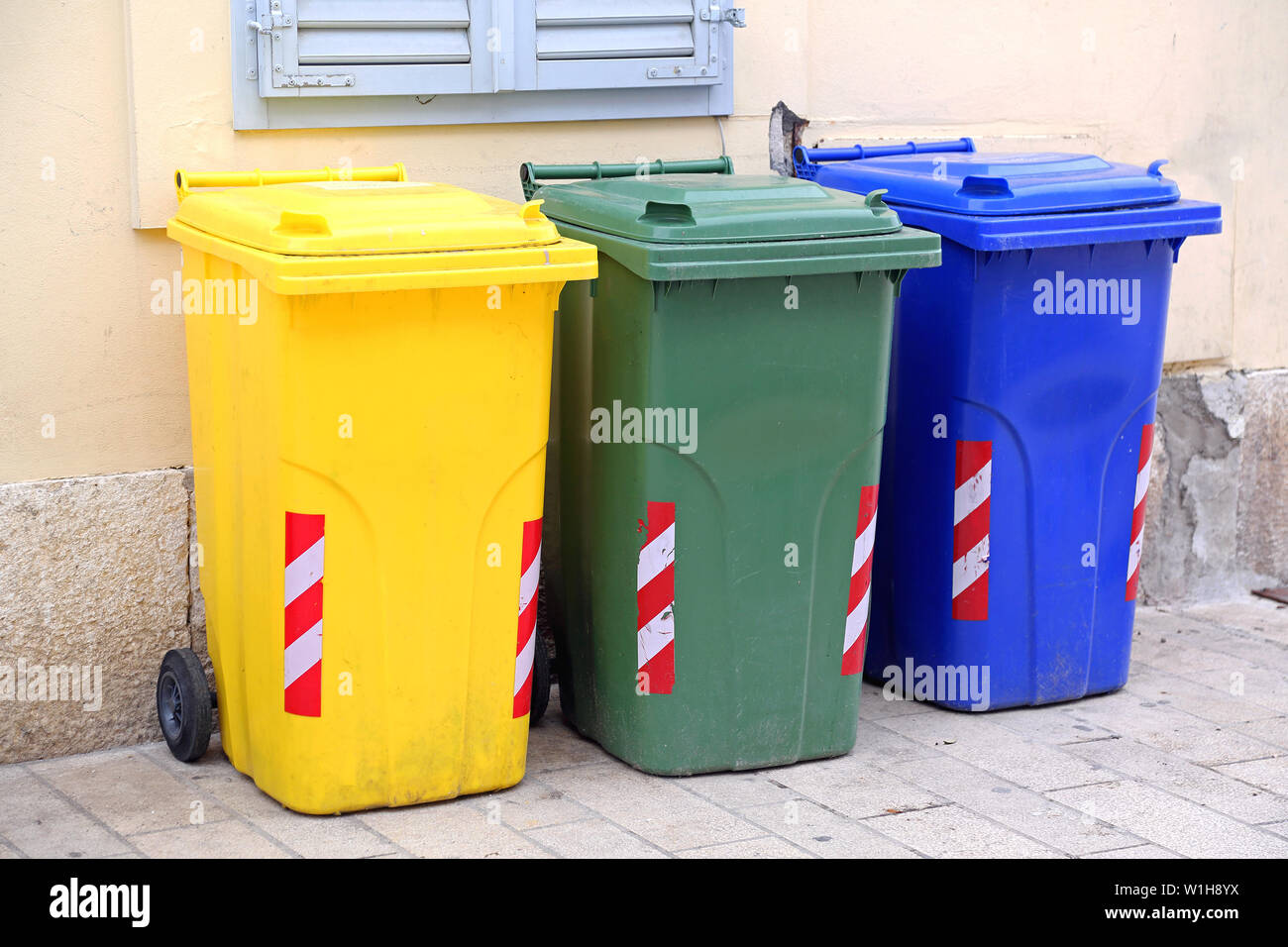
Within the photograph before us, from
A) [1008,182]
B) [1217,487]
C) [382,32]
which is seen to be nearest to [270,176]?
[382,32]

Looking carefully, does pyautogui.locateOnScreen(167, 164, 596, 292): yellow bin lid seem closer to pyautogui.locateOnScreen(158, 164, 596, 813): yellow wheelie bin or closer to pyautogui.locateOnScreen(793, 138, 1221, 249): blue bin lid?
pyautogui.locateOnScreen(158, 164, 596, 813): yellow wheelie bin

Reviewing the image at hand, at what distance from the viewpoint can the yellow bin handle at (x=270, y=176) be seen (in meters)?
4.28

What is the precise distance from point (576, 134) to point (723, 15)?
1.92ft

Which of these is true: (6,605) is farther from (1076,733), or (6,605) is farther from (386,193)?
(1076,733)

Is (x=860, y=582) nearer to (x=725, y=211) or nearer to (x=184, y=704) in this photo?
(x=725, y=211)

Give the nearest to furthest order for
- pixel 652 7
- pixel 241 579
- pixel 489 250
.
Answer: pixel 489 250 → pixel 241 579 → pixel 652 7

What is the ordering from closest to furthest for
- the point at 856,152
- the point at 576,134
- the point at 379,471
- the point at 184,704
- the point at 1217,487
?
the point at 379,471 → the point at 184,704 → the point at 576,134 → the point at 856,152 → the point at 1217,487

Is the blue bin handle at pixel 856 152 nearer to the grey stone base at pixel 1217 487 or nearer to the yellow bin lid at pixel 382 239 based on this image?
the grey stone base at pixel 1217 487

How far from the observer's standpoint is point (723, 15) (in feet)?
16.3

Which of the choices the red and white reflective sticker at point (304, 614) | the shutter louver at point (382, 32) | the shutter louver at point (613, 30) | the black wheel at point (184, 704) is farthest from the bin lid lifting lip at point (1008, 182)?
the black wheel at point (184, 704)

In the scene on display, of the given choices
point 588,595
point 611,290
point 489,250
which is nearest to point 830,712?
point 588,595

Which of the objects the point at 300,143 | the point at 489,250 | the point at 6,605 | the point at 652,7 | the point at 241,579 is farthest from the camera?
the point at 652,7

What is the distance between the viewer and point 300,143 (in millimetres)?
4543

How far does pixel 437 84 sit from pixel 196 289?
0.97 m
